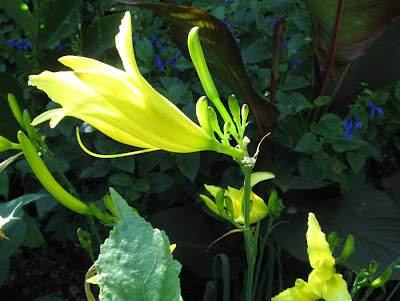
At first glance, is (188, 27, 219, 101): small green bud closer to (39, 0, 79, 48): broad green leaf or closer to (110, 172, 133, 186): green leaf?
(110, 172, 133, 186): green leaf

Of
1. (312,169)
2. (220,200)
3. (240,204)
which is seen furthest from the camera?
(312,169)

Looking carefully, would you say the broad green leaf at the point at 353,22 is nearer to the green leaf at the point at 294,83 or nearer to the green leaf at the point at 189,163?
the green leaf at the point at 294,83

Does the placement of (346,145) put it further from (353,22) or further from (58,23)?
(58,23)

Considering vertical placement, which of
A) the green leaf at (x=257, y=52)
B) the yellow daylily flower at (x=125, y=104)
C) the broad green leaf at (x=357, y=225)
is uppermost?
the yellow daylily flower at (x=125, y=104)

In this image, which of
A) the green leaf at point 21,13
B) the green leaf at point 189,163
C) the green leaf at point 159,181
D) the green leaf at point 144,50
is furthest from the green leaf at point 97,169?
the green leaf at point 21,13

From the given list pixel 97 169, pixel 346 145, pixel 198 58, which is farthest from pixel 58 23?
pixel 198 58
